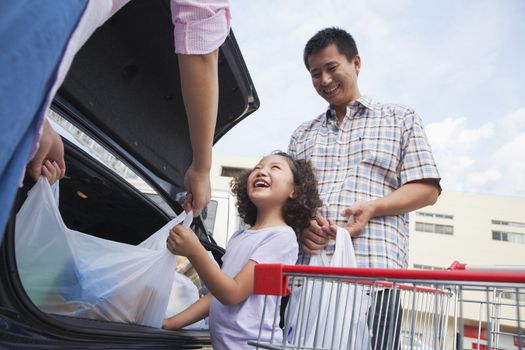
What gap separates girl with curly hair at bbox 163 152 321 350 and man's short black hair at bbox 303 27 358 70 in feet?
1.90

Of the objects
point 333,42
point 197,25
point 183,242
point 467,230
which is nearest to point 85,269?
point 183,242

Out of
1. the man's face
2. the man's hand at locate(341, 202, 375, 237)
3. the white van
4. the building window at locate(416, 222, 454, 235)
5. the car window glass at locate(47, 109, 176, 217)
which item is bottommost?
the man's hand at locate(341, 202, 375, 237)

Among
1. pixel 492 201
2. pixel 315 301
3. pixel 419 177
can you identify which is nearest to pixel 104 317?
pixel 315 301

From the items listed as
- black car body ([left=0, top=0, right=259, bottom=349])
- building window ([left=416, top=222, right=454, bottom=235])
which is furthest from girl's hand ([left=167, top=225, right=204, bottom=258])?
building window ([left=416, top=222, right=454, bottom=235])

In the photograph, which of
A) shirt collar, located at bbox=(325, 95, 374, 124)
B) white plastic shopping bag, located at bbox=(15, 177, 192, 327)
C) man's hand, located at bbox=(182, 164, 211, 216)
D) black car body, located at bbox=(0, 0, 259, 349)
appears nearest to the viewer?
black car body, located at bbox=(0, 0, 259, 349)

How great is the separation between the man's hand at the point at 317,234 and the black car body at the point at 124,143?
63 centimetres

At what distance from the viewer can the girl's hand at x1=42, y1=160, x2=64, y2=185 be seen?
1329 millimetres

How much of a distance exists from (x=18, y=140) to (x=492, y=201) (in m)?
34.7

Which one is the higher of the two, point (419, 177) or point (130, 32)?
point (130, 32)

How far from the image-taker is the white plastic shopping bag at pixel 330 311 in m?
1.14

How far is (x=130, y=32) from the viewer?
1.84 m

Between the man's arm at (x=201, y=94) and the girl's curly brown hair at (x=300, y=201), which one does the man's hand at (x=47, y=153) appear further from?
the girl's curly brown hair at (x=300, y=201)

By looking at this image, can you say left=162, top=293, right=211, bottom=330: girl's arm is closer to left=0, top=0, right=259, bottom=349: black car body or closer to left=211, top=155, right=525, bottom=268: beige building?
left=0, top=0, right=259, bottom=349: black car body

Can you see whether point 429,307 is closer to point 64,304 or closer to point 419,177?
point 419,177
